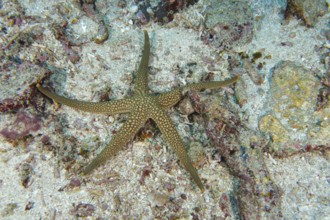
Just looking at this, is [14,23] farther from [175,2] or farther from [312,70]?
[312,70]

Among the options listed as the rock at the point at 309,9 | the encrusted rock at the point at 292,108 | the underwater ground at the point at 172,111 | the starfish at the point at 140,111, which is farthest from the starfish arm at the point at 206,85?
the rock at the point at 309,9

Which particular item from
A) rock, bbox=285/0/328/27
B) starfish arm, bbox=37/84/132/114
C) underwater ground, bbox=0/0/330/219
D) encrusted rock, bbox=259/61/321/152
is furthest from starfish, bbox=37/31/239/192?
rock, bbox=285/0/328/27

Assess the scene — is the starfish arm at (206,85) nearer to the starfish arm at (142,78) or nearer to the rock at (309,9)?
the starfish arm at (142,78)

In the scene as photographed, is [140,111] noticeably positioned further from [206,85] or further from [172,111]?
[206,85]

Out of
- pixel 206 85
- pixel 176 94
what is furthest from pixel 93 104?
pixel 206 85

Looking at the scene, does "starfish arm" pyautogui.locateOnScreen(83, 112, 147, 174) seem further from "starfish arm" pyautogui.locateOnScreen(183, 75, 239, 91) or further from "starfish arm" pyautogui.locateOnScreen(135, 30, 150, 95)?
"starfish arm" pyautogui.locateOnScreen(183, 75, 239, 91)

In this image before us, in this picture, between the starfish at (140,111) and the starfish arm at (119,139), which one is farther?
the starfish at (140,111)

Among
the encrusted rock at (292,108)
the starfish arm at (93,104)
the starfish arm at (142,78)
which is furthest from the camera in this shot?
the starfish arm at (142,78)

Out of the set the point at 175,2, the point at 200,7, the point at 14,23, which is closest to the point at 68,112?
the point at 14,23
